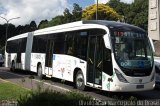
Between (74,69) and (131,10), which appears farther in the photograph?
(131,10)

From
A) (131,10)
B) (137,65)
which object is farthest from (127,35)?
(131,10)

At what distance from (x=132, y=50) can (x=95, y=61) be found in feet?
5.72

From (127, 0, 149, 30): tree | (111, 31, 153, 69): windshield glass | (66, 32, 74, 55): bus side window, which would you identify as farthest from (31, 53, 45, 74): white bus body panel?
(127, 0, 149, 30): tree

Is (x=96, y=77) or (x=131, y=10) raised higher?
(x=131, y=10)

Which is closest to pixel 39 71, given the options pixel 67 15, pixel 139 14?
pixel 67 15

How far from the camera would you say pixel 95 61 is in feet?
56.1

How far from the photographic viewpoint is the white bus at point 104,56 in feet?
51.9

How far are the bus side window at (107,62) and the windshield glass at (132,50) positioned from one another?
0.31 meters

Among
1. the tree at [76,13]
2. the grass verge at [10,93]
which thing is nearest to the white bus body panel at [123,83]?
the grass verge at [10,93]

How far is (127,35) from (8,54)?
858 inches

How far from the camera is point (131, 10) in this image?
95562 millimetres

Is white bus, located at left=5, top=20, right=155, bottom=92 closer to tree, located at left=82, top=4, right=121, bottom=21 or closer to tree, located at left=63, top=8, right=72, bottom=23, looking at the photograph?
tree, located at left=82, top=4, right=121, bottom=21

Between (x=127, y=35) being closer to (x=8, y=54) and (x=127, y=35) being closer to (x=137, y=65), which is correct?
(x=137, y=65)

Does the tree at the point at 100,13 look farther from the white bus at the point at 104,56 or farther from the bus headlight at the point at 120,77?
the bus headlight at the point at 120,77
